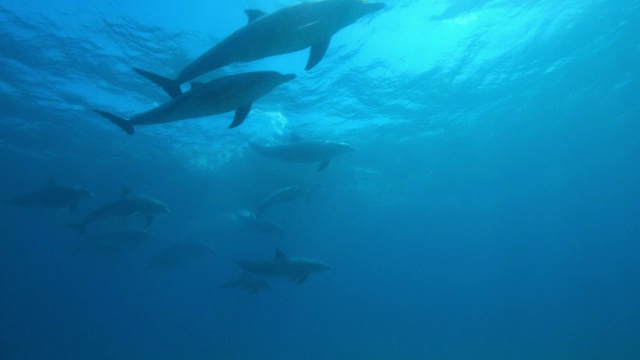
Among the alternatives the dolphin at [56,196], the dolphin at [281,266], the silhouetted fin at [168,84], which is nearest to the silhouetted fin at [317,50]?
the silhouetted fin at [168,84]

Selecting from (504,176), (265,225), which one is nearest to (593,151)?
(504,176)

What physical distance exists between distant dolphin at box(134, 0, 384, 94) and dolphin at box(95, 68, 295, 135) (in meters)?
0.23

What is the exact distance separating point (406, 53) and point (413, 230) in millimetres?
48228

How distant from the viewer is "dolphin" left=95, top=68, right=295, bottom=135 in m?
4.50

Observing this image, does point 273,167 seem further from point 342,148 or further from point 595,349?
point 595,349

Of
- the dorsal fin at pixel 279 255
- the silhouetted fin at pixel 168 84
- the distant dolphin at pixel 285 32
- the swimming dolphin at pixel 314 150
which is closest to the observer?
the distant dolphin at pixel 285 32

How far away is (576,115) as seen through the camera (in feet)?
99.8

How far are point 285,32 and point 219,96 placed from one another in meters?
0.98

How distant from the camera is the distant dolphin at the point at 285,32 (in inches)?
175

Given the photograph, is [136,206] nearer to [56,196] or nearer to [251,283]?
[56,196]

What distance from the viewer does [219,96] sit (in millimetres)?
4570

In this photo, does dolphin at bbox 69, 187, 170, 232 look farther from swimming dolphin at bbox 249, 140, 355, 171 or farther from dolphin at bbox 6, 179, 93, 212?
swimming dolphin at bbox 249, 140, 355, 171

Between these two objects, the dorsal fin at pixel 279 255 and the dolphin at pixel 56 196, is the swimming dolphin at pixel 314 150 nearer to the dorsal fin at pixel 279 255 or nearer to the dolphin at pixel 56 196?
the dorsal fin at pixel 279 255

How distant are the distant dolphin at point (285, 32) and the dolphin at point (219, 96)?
225 mm
